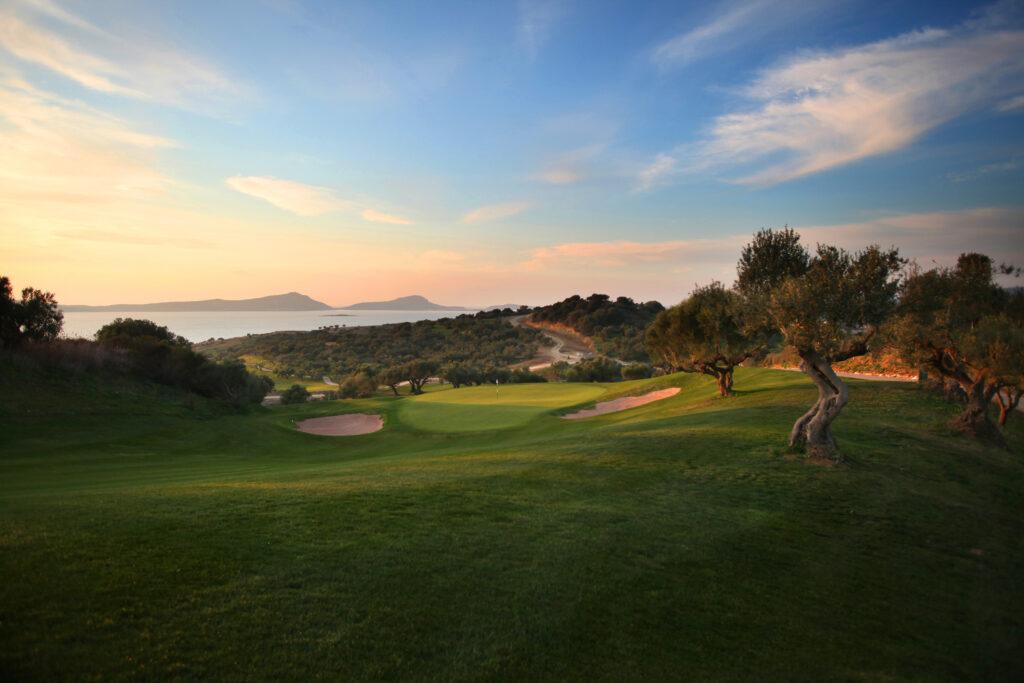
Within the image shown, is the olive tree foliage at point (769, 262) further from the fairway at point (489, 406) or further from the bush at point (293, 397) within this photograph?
the bush at point (293, 397)

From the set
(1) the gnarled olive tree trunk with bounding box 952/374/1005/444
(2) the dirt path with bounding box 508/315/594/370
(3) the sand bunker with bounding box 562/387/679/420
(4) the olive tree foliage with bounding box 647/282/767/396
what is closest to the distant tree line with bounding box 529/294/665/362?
(2) the dirt path with bounding box 508/315/594/370

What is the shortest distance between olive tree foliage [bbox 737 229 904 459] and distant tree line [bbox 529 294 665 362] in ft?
239

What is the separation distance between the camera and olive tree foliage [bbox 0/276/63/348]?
21984 millimetres

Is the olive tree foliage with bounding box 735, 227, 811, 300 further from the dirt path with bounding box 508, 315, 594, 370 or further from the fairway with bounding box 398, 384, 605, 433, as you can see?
the dirt path with bounding box 508, 315, 594, 370

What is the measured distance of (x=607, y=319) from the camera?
119875mm

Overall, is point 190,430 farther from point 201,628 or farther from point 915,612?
point 915,612

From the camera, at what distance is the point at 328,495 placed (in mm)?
9109

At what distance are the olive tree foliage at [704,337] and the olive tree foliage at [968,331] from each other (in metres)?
6.95

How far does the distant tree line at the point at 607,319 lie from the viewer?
94375 mm

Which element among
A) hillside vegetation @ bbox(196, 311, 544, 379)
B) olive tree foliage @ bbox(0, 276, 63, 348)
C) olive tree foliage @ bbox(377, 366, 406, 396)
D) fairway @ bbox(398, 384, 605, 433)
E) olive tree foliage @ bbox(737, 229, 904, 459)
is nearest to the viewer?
olive tree foliage @ bbox(737, 229, 904, 459)

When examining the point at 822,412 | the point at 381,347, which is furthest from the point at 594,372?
the point at 381,347

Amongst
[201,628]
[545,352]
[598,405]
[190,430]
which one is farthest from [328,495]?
[545,352]

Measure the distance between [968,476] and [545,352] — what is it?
9155 cm

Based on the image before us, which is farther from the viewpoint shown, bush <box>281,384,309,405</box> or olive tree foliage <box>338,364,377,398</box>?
olive tree foliage <box>338,364,377,398</box>
